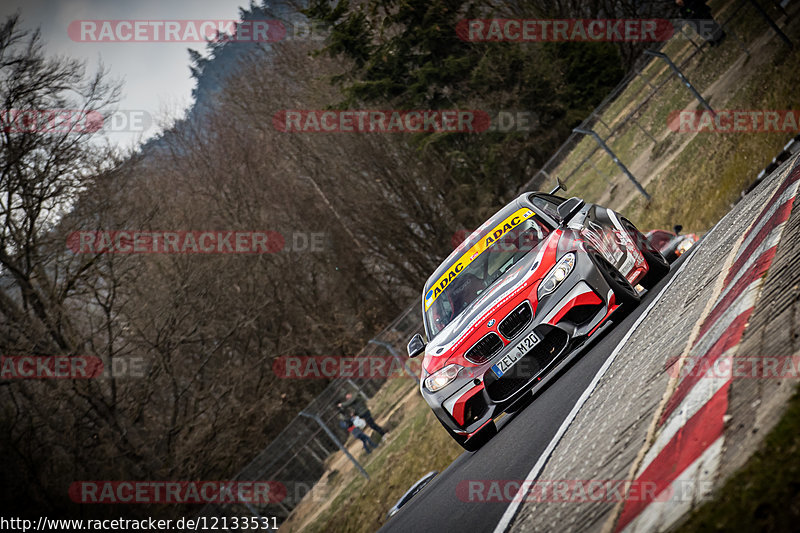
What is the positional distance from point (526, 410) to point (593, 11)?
34.1 metres

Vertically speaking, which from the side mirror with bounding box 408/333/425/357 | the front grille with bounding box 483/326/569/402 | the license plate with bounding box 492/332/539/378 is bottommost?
the front grille with bounding box 483/326/569/402

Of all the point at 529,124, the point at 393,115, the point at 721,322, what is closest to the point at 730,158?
the point at 721,322

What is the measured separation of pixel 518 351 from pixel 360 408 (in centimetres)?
1302

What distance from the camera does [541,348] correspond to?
26.9ft

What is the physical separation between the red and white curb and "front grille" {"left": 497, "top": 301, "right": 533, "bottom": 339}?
252 centimetres

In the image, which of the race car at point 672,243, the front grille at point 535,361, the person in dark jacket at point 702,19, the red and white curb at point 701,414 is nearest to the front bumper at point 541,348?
the front grille at point 535,361

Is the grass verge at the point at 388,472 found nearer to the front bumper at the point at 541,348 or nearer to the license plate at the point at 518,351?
the front bumper at the point at 541,348

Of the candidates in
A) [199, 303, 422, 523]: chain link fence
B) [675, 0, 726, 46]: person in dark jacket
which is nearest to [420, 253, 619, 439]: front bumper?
[199, 303, 422, 523]: chain link fence

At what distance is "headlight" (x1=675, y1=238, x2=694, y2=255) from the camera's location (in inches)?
472

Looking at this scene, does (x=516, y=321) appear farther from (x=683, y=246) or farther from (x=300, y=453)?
(x=300, y=453)

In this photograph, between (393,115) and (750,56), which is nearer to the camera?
(750,56)

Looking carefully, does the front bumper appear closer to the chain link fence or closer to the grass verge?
the grass verge

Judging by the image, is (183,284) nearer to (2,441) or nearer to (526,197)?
(2,441)

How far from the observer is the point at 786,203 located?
5.86 meters
